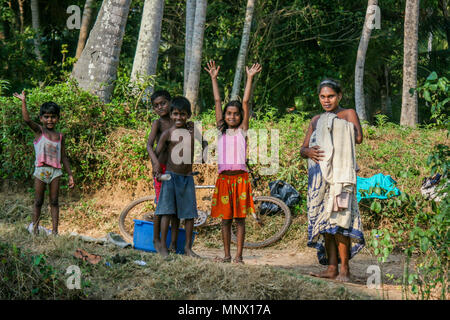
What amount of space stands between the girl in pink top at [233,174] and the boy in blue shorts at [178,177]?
0.95 ft

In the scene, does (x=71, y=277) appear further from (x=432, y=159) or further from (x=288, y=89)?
(x=288, y=89)

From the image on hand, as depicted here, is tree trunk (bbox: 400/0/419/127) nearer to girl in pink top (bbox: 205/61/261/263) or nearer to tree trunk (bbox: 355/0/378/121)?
tree trunk (bbox: 355/0/378/121)

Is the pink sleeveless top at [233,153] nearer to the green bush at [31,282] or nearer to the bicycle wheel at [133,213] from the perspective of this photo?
the green bush at [31,282]

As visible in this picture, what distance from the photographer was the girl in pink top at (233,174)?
5418 millimetres

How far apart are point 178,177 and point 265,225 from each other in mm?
2394

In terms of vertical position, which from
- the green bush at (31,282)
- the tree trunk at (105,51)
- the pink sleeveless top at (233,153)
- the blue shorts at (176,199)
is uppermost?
the tree trunk at (105,51)

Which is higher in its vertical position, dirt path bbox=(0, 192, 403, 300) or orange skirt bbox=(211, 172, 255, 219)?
orange skirt bbox=(211, 172, 255, 219)

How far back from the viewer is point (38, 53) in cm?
1483

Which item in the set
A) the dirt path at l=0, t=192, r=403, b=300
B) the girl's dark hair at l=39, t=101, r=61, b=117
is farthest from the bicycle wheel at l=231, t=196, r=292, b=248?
the girl's dark hair at l=39, t=101, r=61, b=117

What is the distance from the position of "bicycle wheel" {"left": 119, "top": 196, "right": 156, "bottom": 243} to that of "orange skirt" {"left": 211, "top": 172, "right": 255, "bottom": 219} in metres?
2.14

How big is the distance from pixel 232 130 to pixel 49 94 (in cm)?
419

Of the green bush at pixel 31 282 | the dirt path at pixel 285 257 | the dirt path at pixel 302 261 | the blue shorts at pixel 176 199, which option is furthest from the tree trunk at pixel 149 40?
the green bush at pixel 31 282

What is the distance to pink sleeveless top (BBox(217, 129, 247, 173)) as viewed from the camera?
5.43 meters

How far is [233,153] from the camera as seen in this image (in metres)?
5.44
